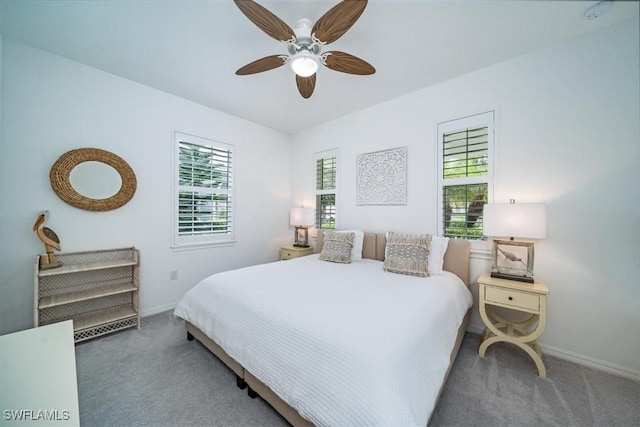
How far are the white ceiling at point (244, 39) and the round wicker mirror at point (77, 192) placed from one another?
2.88 feet

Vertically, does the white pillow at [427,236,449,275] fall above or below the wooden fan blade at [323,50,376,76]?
below

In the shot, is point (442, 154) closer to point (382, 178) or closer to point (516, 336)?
point (382, 178)

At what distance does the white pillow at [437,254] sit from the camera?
7.67 feet

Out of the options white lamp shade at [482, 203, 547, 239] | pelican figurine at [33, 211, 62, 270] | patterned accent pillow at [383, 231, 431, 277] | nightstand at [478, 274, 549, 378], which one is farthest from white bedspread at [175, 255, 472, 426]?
pelican figurine at [33, 211, 62, 270]

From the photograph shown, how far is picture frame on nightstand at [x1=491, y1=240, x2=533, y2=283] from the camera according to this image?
2053 mm

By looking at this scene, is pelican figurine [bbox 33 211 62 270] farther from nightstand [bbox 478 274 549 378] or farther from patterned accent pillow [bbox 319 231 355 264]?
nightstand [bbox 478 274 549 378]

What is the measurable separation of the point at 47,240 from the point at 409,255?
3.21 metres

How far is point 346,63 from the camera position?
74.7 inches

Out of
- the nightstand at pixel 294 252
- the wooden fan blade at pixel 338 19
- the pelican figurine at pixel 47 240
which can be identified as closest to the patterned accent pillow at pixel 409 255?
the nightstand at pixel 294 252

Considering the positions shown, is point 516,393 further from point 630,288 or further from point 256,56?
point 256,56

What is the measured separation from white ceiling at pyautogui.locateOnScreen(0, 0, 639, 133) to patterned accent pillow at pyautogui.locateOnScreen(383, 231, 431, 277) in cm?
167

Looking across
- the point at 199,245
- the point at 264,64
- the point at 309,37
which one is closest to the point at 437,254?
the point at 309,37

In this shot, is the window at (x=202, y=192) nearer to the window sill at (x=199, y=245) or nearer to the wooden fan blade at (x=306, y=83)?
the window sill at (x=199, y=245)

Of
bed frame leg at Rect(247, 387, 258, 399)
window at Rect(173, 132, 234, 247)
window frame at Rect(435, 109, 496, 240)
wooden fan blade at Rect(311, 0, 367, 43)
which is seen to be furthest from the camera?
window at Rect(173, 132, 234, 247)
